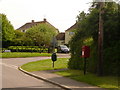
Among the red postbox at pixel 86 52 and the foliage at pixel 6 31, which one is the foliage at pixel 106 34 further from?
the foliage at pixel 6 31

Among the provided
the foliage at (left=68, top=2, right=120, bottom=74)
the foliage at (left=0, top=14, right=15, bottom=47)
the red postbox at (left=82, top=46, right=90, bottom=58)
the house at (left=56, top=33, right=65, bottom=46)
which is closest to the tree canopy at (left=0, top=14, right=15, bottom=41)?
the foliage at (left=0, top=14, right=15, bottom=47)

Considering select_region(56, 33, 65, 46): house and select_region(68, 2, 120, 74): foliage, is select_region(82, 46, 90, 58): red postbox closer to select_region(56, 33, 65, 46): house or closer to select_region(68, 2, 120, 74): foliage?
select_region(68, 2, 120, 74): foliage

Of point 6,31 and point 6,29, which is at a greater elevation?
point 6,29

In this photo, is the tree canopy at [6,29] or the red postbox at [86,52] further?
Answer: the tree canopy at [6,29]

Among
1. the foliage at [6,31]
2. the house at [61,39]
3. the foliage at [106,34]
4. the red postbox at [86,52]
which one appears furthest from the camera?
the house at [61,39]

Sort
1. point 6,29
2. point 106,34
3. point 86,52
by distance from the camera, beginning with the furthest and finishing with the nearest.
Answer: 1. point 6,29
2. point 86,52
3. point 106,34

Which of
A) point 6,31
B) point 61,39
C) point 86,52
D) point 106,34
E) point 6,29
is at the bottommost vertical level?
point 86,52

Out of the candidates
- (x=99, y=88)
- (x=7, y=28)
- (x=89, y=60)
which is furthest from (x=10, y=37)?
(x=99, y=88)

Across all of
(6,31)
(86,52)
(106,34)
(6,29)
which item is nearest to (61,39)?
(6,29)

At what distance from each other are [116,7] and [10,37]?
52.8 meters

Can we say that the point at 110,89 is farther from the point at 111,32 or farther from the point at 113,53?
the point at 111,32

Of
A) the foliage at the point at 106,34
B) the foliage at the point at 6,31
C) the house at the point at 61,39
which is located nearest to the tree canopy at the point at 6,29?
the foliage at the point at 6,31

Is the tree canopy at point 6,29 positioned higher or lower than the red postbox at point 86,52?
higher

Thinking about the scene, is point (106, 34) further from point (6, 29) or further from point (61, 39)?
point (61, 39)
